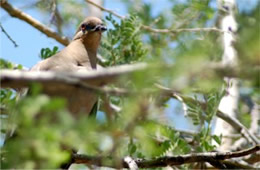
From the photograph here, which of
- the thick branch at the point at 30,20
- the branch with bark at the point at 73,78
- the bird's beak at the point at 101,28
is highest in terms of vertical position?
the thick branch at the point at 30,20

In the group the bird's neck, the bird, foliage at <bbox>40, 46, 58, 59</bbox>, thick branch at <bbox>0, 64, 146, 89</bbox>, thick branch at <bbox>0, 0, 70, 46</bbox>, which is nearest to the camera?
thick branch at <bbox>0, 64, 146, 89</bbox>

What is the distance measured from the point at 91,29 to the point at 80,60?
0.49 m

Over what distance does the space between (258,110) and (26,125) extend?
14.7 ft

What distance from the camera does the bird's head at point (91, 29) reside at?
4617 mm

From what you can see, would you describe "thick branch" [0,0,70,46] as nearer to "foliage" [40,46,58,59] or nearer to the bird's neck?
the bird's neck

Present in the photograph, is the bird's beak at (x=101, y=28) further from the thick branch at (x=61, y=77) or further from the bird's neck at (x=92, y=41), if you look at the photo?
the thick branch at (x=61, y=77)

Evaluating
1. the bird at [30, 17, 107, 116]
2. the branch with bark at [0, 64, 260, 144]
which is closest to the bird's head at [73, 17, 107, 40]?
the bird at [30, 17, 107, 116]

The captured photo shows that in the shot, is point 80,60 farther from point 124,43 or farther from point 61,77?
point 61,77

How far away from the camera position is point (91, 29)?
15.3ft

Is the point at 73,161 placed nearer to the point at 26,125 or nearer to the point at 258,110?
the point at 26,125

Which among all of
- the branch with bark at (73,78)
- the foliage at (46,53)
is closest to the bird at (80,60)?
the foliage at (46,53)

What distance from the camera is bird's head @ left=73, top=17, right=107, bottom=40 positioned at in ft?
15.1

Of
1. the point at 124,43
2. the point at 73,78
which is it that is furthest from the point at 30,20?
the point at 73,78

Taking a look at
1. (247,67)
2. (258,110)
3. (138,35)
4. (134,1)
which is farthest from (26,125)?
(258,110)
